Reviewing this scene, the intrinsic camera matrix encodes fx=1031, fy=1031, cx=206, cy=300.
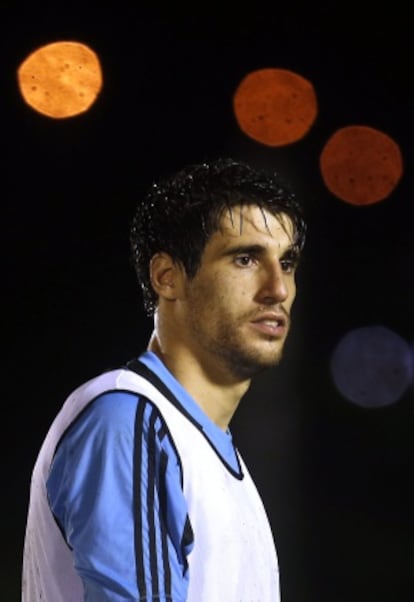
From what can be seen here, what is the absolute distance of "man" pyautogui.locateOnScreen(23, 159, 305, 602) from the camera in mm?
1000

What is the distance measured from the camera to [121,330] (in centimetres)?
347

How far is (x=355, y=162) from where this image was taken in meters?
4.24

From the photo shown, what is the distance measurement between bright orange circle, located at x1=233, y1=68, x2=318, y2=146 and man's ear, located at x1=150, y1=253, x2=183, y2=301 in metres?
2.62

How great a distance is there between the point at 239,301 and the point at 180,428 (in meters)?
0.17

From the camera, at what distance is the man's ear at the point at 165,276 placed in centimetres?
129

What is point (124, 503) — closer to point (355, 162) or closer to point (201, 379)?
point (201, 379)

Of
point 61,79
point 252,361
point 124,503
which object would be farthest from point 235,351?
point 61,79

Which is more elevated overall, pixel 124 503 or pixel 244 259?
pixel 244 259

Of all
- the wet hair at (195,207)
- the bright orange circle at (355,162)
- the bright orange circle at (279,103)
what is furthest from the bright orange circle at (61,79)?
the wet hair at (195,207)

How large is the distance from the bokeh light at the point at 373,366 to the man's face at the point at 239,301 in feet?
9.00

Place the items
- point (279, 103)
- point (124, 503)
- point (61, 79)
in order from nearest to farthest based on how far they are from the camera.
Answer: point (124, 503) → point (61, 79) → point (279, 103)

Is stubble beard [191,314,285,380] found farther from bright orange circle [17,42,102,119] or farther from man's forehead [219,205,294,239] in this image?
bright orange circle [17,42,102,119]

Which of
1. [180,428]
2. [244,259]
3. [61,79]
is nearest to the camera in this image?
[180,428]

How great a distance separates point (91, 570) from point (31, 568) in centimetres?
19
